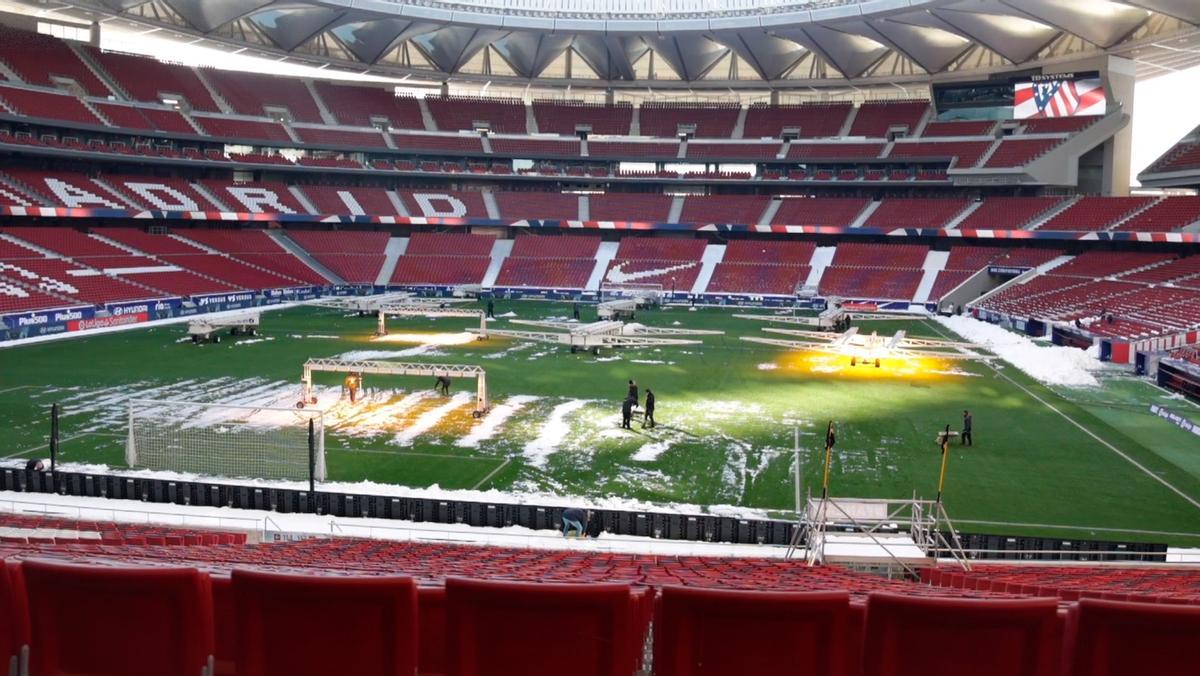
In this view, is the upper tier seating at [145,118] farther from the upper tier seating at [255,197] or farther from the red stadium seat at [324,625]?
the red stadium seat at [324,625]

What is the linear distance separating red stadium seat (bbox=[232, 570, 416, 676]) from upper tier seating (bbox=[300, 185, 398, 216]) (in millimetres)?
78884

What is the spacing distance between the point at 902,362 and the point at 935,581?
105 ft

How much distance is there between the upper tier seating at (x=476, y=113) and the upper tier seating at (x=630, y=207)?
1251cm

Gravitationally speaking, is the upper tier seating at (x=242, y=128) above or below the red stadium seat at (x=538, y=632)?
above

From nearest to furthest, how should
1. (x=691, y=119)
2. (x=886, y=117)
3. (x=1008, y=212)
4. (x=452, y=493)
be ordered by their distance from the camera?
(x=452, y=493)
(x=1008, y=212)
(x=886, y=117)
(x=691, y=119)

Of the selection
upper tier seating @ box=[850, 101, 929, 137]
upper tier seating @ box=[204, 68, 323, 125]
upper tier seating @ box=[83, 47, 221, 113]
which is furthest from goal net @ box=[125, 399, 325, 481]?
upper tier seating @ box=[850, 101, 929, 137]

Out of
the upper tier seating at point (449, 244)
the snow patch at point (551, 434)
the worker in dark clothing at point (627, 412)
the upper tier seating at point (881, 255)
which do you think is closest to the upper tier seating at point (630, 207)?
the upper tier seating at point (449, 244)

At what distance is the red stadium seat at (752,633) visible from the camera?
10.8 feet

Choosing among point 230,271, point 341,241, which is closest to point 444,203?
point 341,241

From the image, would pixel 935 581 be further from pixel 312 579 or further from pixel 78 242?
pixel 78 242

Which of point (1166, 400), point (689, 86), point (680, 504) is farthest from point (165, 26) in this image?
point (1166, 400)

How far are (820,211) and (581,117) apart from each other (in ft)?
91.9

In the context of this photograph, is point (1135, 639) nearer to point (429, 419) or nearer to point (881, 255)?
point (429, 419)

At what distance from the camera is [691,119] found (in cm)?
8900
